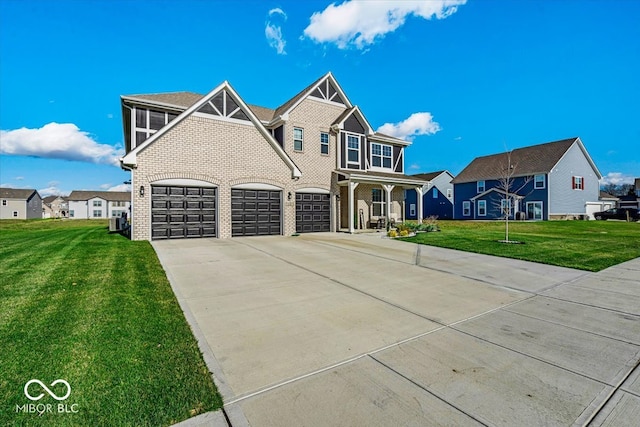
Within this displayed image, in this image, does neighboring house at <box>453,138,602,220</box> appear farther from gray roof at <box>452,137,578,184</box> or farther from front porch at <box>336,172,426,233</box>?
front porch at <box>336,172,426,233</box>

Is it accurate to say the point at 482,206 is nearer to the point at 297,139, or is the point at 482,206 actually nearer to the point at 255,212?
the point at 297,139

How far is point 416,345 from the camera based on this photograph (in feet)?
12.4

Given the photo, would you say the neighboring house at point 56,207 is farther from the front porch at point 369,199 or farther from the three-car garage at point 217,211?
the front porch at point 369,199

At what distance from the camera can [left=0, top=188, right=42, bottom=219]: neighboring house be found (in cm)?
6544

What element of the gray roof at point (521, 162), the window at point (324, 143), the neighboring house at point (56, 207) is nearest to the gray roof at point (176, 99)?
the window at point (324, 143)

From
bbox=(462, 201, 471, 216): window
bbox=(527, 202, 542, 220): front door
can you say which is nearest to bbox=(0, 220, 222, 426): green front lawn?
bbox=(527, 202, 542, 220): front door

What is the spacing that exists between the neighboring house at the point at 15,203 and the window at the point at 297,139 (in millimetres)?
80809

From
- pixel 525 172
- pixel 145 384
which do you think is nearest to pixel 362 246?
pixel 145 384

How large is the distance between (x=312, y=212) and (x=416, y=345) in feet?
48.5

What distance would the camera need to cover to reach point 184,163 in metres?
13.8

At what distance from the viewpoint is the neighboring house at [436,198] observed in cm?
4303

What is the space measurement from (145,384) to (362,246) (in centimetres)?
1011

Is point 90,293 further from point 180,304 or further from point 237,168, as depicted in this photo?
point 237,168

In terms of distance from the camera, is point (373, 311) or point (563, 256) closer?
point (373, 311)
